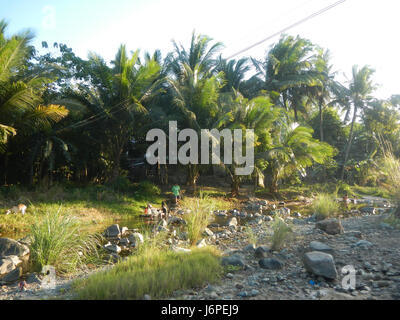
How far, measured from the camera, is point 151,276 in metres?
3.03

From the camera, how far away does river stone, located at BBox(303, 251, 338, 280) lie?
3232mm

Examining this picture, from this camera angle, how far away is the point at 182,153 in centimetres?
1195

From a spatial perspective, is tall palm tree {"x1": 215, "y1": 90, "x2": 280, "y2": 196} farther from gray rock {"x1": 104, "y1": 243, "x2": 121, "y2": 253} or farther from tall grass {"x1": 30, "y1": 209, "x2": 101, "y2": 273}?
tall grass {"x1": 30, "y1": 209, "x2": 101, "y2": 273}

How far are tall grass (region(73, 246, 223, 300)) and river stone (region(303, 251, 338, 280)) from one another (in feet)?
3.94

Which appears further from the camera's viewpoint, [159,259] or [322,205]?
[322,205]

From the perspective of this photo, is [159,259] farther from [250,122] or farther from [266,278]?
[250,122]

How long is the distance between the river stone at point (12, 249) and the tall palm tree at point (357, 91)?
63.9 ft

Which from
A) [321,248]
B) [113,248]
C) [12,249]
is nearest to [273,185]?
[321,248]

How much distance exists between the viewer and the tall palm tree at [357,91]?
19109 millimetres

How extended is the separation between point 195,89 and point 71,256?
996cm

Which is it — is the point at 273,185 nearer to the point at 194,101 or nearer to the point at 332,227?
the point at 194,101

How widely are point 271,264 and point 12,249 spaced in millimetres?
4619
